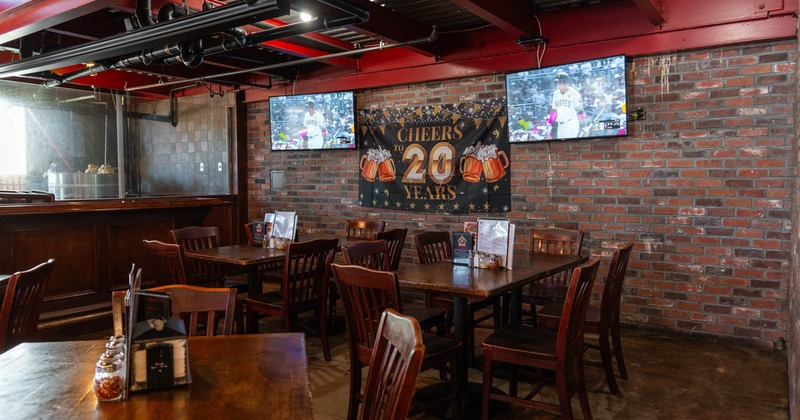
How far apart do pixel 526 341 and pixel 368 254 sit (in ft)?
3.65

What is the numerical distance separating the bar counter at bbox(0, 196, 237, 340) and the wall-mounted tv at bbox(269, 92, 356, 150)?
1.98 metres

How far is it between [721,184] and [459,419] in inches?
120

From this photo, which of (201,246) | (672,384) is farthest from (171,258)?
(672,384)

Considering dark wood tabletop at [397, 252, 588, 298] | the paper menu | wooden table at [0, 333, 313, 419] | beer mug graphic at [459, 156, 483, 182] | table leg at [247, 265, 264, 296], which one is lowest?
table leg at [247, 265, 264, 296]

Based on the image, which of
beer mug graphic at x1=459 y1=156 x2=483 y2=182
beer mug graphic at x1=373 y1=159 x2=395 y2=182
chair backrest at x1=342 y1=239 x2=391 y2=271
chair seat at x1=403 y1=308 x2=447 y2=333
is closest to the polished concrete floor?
chair seat at x1=403 y1=308 x2=447 y2=333

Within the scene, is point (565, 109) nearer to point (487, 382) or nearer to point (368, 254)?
point (368, 254)

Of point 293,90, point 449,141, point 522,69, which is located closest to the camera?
point 522,69

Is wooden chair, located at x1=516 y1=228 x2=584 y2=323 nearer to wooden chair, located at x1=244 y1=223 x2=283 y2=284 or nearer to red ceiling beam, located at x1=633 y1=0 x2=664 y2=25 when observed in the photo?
red ceiling beam, located at x1=633 y1=0 x2=664 y2=25

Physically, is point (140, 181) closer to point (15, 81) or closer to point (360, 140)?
point (15, 81)

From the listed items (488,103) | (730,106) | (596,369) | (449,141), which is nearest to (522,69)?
(488,103)

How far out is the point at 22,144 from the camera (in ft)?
25.3

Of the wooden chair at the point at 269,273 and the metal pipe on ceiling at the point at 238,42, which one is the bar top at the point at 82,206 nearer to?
the wooden chair at the point at 269,273

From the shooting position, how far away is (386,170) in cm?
627

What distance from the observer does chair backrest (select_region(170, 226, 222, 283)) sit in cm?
448
